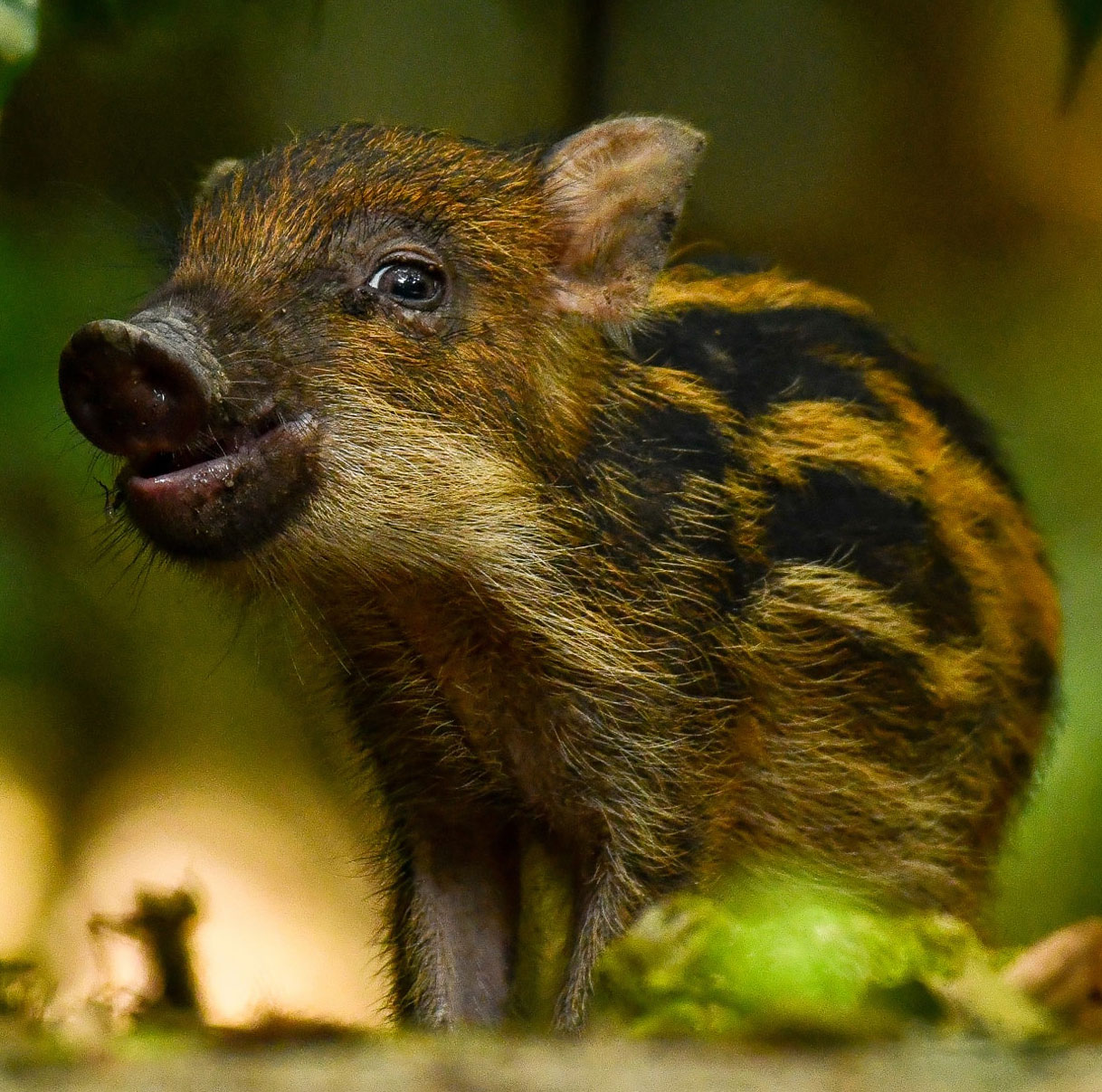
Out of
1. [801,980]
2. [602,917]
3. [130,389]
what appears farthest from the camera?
[602,917]

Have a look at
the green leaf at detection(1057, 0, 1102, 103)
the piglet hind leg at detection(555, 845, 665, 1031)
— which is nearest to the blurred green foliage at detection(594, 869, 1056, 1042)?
the piglet hind leg at detection(555, 845, 665, 1031)

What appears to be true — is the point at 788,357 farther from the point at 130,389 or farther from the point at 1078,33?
the point at 130,389

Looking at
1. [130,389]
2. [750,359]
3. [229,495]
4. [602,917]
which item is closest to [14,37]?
[130,389]

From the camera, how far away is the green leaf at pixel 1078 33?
3322 millimetres

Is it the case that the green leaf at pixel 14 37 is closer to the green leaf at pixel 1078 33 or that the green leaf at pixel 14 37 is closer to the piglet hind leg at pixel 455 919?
the piglet hind leg at pixel 455 919

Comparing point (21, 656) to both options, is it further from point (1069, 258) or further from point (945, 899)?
point (1069, 258)

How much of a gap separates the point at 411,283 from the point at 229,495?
0.48 meters

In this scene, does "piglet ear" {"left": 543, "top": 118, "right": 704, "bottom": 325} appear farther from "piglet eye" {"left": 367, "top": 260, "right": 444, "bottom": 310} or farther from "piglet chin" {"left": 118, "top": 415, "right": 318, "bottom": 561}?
"piglet chin" {"left": 118, "top": 415, "right": 318, "bottom": 561}

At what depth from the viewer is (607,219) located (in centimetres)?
274

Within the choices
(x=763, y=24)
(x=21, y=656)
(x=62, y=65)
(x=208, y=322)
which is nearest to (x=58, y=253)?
(x=62, y=65)

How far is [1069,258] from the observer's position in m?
4.33

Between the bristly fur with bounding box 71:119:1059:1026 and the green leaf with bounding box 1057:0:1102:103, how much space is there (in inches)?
36.0

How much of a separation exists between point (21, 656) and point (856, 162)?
255cm

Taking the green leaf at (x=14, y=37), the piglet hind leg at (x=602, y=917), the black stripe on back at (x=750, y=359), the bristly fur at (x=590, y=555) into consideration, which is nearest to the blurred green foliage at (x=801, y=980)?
the piglet hind leg at (x=602, y=917)
